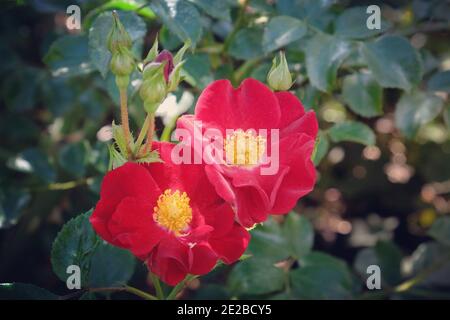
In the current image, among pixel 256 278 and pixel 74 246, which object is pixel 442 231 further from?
pixel 74 246

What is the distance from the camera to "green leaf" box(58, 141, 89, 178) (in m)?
1.44

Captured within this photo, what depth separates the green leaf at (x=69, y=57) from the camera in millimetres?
1267

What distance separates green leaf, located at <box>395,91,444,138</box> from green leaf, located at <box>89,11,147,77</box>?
62 centimetres

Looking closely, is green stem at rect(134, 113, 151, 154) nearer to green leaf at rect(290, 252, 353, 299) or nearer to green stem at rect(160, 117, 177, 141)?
green stem at rect(160, 117, 177, 141)

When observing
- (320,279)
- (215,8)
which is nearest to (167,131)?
(215,8)

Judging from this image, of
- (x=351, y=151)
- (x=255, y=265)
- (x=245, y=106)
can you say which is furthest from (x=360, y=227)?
(x=245, y=106)

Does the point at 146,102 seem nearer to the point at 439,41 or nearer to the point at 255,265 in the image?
the point at 255,265

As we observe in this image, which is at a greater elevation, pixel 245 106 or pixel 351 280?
pixel 245 106

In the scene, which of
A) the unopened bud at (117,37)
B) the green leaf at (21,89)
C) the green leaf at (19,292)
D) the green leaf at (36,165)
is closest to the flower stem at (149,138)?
the unopened bud at (117,37)

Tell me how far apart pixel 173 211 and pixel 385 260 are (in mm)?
866

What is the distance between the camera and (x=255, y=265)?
1.31m

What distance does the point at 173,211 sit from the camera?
0.89m

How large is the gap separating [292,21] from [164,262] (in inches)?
23.4

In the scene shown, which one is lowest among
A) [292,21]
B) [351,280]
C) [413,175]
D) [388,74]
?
[351,280]
